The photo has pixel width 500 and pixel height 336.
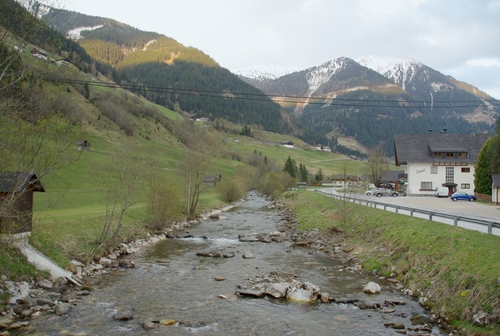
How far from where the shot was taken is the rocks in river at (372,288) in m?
16.7

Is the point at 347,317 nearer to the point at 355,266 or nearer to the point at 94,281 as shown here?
the point at 355,266

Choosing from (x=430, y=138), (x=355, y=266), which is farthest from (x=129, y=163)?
(x=430, y=138)

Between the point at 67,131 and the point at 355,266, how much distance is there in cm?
1708

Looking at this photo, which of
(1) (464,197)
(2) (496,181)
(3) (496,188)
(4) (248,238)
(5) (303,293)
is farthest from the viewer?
(1) (464,197)

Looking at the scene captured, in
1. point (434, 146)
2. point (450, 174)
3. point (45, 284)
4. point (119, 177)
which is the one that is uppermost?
point (434, 146)

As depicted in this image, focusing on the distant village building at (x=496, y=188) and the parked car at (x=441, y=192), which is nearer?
the distant village building at (x=496, y=188)

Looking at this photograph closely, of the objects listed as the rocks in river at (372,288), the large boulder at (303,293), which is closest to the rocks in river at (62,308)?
the large boulder at (303,293)

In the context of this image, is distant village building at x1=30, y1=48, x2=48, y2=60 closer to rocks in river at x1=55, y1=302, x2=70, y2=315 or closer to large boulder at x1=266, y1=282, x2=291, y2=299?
rocks in river at x1=55, y1=302, x2=70, y2=315

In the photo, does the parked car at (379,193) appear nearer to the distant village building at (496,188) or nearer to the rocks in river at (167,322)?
the distant village building at (496,188)

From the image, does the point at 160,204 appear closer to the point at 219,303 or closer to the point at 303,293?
the point at 219,303

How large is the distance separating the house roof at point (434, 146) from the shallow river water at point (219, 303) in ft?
183

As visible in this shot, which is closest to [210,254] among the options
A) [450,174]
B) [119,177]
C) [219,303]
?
[119,177]

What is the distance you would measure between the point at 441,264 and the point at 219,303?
32.9ft

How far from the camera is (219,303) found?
15508mm
